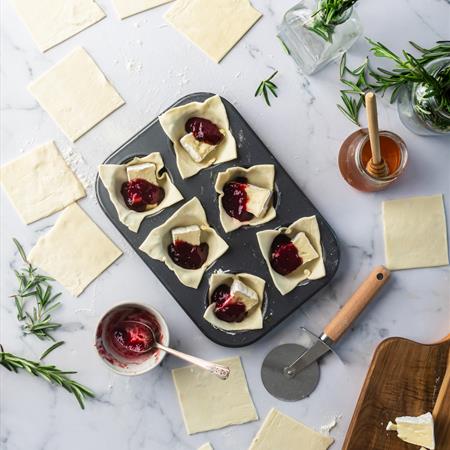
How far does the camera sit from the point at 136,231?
6.67ft

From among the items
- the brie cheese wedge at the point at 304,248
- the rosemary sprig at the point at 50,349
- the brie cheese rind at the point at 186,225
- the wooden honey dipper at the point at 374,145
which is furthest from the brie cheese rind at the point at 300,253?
the rosemary sprig at the point at 50,349

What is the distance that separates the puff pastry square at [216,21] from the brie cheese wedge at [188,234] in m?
0.54

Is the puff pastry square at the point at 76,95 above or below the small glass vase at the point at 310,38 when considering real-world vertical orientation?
above

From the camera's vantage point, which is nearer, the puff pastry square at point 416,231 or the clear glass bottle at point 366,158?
the clear glass bottle at point 366,158

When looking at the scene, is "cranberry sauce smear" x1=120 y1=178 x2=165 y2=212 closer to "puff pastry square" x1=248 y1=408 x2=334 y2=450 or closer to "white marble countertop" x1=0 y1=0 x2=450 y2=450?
"white marble countertop" x1=0 y1=0 x2=450 y2=450

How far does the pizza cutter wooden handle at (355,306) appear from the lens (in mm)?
2029

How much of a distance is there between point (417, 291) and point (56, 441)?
1.24 meters

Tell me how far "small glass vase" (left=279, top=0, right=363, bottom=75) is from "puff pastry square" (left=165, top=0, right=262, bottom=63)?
13cm

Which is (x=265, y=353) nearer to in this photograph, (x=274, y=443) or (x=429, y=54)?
(x=274, y=443)

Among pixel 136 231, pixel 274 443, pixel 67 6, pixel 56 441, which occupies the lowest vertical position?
pixel 274 443

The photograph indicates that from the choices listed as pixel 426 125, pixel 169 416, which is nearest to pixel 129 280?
pixel 169 416

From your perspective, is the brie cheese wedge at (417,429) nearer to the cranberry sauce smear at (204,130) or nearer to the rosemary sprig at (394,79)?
the rosemary sprig at (394,79)

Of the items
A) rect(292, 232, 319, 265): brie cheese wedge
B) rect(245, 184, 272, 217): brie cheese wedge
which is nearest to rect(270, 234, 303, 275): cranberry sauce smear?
rect(292, 232, 319, 265): brie cheese wedge

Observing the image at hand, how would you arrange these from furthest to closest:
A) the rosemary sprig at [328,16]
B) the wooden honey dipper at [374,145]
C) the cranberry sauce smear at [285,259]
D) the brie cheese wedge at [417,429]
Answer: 1. the cranberry sauce smear at [285,259]
2. the brie cheese wedge at [417,429]
3. the rosemary sprig at [328,16]
4. the wooden honey dipper at [374,145]
